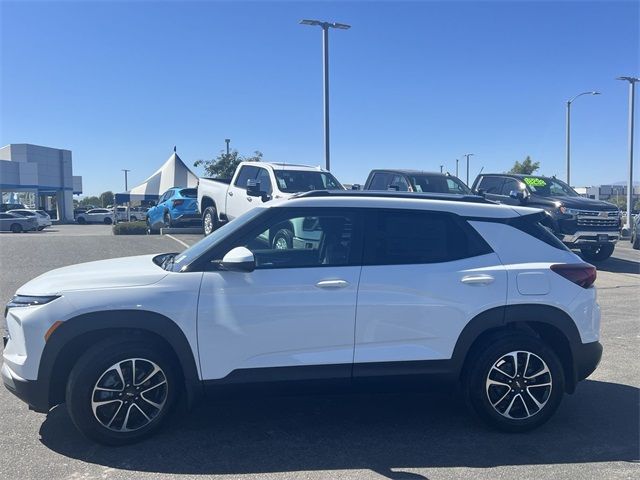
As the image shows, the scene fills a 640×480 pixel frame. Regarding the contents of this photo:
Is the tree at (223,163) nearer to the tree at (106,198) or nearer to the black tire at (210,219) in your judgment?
the black tire at (210,219)

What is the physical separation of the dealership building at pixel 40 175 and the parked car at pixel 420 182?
4565 cm

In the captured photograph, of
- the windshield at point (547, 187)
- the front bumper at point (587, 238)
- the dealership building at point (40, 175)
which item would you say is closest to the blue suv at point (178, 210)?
the windshield at point (547, 187)

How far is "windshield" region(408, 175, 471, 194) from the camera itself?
13955mm

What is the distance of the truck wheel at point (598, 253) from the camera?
49.4 feet

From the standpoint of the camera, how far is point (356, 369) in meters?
4.16

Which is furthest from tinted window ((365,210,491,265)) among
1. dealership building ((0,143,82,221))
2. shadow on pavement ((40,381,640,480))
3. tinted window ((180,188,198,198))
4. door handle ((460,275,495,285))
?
dealership building ((0,143,82,221))

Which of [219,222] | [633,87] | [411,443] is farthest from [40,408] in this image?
[633,87]

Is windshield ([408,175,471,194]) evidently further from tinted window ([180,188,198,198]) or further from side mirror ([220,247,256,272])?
side mirror ([220,247,256,272])

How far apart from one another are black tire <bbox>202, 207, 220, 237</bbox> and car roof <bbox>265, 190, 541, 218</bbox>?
968 centimetres

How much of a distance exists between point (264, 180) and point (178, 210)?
7.02m

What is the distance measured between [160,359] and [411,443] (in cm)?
189

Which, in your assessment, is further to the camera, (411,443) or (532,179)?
(532,179)

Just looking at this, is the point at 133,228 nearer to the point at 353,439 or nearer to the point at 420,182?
the point at 420,182

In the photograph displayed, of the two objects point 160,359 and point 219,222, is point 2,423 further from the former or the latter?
point 219,222
